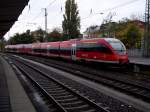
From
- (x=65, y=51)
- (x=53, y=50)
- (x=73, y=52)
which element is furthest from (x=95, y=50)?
(x=53, y=50)

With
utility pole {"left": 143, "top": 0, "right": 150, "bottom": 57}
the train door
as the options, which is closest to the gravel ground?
the train door

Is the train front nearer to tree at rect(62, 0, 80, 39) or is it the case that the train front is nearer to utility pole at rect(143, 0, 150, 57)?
utility pole at rect(143, 0, 150, 57)

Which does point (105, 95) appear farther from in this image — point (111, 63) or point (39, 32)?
point (39, 32)

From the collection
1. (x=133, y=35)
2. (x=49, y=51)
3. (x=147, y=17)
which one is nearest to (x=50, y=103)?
(x=49, y=51)

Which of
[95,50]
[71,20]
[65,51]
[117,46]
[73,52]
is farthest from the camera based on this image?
[71,20]

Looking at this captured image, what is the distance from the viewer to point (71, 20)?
81938 millimetres

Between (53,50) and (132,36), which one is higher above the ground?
(132,36)

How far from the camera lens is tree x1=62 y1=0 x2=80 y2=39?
3179 inches

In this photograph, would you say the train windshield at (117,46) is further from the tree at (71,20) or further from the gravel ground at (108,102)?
the tree at (71,20)

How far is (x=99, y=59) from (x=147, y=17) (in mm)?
27197

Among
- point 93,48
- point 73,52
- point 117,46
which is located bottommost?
point 73,52

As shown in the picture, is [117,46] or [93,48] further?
[93,48]

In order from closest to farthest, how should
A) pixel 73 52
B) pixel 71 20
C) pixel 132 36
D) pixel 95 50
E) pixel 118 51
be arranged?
pixel 118 51 < pixel 95 50 < pixel 73 52 < pixel 132 36 < pixel 71 20

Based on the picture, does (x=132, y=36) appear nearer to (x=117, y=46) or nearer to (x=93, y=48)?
(x=93, y=48)
